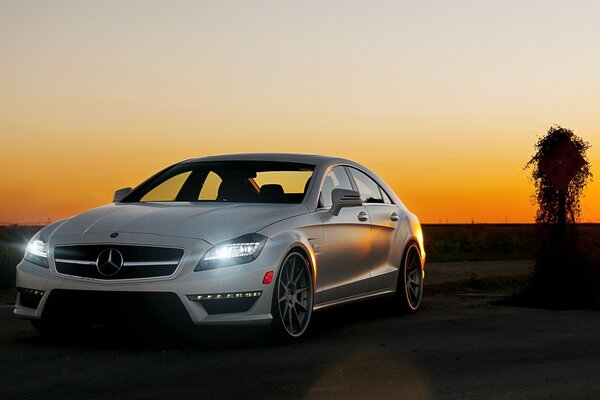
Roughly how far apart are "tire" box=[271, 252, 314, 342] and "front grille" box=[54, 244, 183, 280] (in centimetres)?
96

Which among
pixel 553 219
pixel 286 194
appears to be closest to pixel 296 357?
pixel 286 194

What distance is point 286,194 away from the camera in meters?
10.9

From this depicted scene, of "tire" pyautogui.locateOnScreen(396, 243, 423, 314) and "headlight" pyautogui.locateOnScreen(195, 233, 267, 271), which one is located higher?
"headlight" pyautogui.locateOnScreen(195, 233, 267, 271)

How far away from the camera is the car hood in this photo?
9344 mm

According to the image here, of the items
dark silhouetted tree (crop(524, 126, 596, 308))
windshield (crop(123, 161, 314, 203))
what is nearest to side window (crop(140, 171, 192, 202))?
windshield (crop(123, 161, 314, 203))

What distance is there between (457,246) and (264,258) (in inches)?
1423

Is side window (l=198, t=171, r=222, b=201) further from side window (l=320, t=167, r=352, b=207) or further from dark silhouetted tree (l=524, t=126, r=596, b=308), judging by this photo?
dark silhouetted tree (l=524, t=126, r=596, b=308)

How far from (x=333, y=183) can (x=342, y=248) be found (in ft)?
2.55

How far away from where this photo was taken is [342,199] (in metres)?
10.7

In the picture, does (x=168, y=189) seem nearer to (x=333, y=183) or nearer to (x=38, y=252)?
(x=333, y=183)

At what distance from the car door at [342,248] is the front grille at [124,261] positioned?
1680 mm

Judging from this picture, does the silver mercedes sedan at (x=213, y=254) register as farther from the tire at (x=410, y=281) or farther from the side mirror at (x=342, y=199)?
the tire at (x=410, y=281)

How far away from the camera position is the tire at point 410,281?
12492 mm

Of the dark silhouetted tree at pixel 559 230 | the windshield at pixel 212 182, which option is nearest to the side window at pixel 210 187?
the windshield at pixel 212 182
